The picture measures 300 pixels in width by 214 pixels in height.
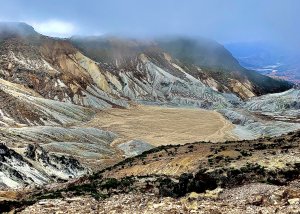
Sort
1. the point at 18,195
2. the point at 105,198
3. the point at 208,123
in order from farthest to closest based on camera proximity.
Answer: the point at 208,123, the point at 18,195, the point at 105,198

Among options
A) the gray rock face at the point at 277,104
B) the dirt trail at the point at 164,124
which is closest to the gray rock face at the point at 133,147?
the dirt trail at the point at 164,124

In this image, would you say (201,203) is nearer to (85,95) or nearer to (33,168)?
(33,168)

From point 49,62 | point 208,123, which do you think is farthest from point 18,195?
point 49,62

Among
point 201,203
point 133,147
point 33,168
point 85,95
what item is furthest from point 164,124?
point 201,203

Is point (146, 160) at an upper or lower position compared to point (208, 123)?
upper

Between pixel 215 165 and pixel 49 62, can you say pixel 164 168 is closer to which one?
pixel 215 165

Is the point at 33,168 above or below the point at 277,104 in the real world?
above
